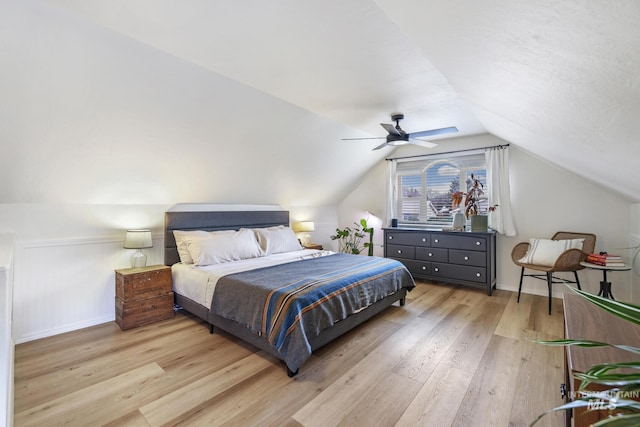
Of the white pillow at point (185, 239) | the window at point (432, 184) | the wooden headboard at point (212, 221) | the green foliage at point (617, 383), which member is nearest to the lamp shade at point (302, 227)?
the wooden headboard at point (212, 221)

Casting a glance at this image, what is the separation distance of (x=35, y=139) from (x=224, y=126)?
1.51 meters

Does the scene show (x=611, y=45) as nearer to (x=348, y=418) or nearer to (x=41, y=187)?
(x=348, y=418)

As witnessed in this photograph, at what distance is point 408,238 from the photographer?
15.6ft

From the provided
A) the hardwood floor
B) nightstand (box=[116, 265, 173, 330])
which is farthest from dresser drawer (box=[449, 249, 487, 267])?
nightstand (box=[116, 265, 173, 330])

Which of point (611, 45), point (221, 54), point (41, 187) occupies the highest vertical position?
point (221, 54)

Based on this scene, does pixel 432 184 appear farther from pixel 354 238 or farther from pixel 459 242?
pixel 354 238

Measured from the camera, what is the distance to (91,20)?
6.02 feet

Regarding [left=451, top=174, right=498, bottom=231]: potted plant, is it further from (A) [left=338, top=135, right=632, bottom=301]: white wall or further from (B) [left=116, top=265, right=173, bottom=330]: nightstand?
(B) [left=116, top=265, right=173, bottom=330]: nightstand

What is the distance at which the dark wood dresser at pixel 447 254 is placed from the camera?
407 cm

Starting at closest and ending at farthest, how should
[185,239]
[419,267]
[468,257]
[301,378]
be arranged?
[301,378] → [185,239] → [468,257] → [419,267]

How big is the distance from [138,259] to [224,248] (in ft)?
3.08

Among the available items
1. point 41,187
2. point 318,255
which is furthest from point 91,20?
point 318,255

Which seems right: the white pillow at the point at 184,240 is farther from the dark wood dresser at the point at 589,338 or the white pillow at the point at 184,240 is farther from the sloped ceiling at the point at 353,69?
the dark wood dresser at the point at 589,338

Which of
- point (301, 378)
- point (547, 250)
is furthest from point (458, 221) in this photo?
point (301, 378)
